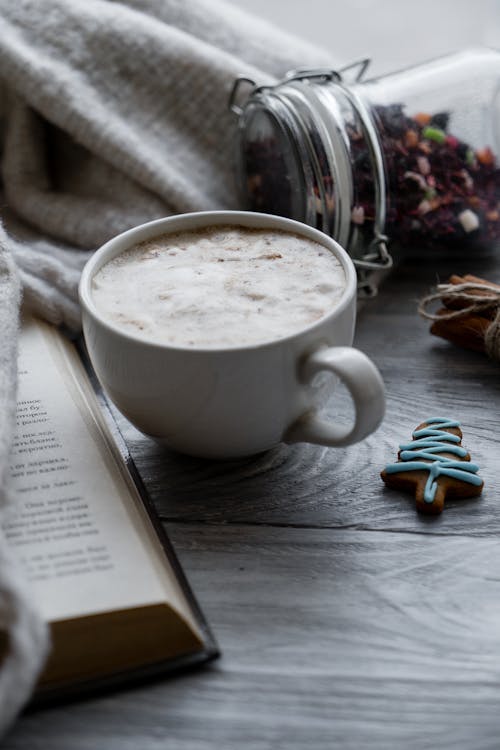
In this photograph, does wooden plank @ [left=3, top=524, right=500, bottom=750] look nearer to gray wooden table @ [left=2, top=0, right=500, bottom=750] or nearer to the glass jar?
gray wooden table @ [left=2, top=0, right=500, bottom=750]

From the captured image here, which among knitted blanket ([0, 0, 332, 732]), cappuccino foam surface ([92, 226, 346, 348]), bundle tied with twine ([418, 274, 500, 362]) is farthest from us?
knitted blanket ([0, 0, 332, 732])

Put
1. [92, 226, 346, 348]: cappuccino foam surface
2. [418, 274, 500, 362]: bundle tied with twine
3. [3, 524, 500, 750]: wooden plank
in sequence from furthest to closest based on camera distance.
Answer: [418, 274, 500, 362]: bundle tied with twine < [92, 226, 346, 348]: cappuccino foam surface < [3, 524, 500, 750]: wooden plank

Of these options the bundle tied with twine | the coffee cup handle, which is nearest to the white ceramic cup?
the coffee cup handle

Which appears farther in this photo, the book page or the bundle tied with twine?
the bundle tied with twine

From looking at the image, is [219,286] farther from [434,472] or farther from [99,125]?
[99,125]

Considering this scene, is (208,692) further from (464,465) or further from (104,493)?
(464,465)

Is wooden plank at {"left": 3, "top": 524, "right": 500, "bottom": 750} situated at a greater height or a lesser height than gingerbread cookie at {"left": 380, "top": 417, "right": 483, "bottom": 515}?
lesser

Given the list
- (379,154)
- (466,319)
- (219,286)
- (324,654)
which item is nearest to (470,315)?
(466,319)

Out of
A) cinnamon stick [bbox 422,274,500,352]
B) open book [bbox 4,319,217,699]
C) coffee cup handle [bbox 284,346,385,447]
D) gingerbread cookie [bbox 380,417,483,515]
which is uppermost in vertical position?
coffee cup handle [bbox 284,346,385,447]
